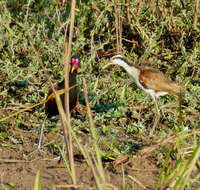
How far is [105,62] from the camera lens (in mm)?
6348

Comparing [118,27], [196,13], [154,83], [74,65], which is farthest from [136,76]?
[196,13]

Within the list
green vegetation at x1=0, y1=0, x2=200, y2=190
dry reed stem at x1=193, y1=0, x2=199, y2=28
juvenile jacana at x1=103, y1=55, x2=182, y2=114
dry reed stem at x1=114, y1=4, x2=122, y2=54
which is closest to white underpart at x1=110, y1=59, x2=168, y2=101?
juvenile jacana at x1=103, y1=55, x2=182, y2=114

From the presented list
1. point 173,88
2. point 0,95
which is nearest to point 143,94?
point 173,88

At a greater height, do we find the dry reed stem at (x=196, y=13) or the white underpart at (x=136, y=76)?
the dry reed stem at (x=196, y=13)

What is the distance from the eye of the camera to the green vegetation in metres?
5.07

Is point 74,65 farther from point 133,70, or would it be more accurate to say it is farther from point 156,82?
point 156,82

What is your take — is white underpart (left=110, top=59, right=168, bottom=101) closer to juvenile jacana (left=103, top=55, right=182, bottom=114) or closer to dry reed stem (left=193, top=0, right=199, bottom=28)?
juvenile jacana (left=103, top=55, right=182, bottom=114)

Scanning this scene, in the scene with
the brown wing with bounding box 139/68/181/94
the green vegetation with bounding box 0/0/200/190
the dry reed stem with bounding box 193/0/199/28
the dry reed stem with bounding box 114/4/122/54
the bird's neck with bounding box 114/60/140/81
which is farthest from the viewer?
the dry reed stem with bounding box 193/0/199/28

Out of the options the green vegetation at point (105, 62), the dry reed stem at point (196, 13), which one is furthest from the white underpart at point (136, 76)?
the dry reed stem at point (196, 13)

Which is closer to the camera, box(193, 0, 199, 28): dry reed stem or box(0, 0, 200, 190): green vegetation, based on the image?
box(0, 0, 200, 190): green vegetation

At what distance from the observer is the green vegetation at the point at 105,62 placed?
16.6ft

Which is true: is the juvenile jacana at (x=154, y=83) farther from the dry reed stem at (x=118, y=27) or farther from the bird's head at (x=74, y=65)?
the dry reed stem at (x=118, y=27)

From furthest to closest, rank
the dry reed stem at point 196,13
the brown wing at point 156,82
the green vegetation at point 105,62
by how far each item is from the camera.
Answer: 1. the dry reed stem at point 196,13
2. the brown wing at point 156,82
3. the green vegetation at point 105,62

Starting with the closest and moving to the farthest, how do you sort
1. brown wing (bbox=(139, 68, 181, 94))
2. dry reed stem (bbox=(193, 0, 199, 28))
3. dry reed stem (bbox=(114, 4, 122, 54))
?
brown wing (bbox=(139, 68, 181, 94)) < dry reed stem (bbox=(114, 4, 122, 54)) < dry reed stem (bbox=(193, 0, 199, 28))
